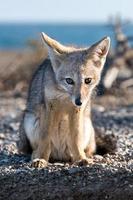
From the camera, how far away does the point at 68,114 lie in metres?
9.05

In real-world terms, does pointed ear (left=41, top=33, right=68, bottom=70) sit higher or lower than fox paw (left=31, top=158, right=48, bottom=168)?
higher

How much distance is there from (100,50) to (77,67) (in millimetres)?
493

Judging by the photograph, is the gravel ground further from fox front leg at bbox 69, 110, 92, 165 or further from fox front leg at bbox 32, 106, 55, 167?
fox front leg at bbox 69, 110, 92, 165

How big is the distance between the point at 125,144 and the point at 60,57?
7.99 feet

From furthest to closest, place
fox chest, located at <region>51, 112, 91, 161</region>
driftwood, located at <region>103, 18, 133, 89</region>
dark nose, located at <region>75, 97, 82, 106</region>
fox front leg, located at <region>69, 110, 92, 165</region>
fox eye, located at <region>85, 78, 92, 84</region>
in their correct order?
driftwood, located at <region>103, 18, 133, 89</region> → fox chest, located at <region>51, 112, 91, 161</region> → fox front leg, located at <region>69, 110, 92, 165</region> → fox eye, located at <region>85, 78, 92, 84</region> → dark nose, located at <region>75, 97, 82, 106</region>

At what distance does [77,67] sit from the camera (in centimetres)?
871

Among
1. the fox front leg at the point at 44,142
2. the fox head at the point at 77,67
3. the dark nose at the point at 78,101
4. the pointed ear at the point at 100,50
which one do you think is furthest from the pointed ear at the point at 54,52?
the dark nose at the point at 78,101

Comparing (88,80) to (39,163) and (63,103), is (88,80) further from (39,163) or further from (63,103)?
(39,163)

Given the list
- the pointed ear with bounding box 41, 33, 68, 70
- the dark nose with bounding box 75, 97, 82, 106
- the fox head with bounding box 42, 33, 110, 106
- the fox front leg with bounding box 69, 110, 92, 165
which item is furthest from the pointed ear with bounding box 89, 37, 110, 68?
the dark nose with bounding box 75, 97, 82, 106

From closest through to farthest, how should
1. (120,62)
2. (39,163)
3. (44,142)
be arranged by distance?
(39,163) < (44,142) < (120,62)

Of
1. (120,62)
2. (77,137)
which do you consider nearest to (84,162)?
(77,137)

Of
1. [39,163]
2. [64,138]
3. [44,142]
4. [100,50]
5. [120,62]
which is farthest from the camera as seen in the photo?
[120,62]

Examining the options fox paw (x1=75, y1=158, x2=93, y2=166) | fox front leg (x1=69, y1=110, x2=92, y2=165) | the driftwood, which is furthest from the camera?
the driftwood

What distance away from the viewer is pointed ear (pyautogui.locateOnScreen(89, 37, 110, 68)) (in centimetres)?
892
